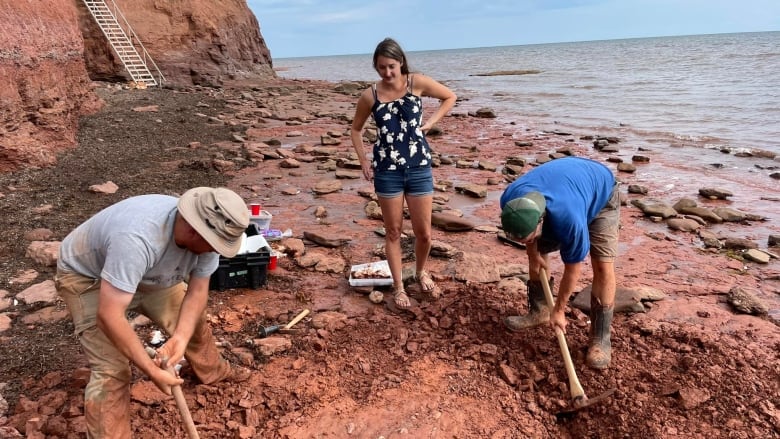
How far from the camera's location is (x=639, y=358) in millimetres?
3418

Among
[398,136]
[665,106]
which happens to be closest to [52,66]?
[398,136]

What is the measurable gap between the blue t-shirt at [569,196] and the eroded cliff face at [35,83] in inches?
263

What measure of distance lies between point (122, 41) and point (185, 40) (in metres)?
3.02

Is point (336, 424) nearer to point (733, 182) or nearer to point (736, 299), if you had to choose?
point (736, 299)

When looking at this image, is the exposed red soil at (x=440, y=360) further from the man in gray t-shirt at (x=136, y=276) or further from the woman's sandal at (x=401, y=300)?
the man in gray t-shirt at (x=136, y=276)

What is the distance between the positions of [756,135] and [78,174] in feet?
43.7

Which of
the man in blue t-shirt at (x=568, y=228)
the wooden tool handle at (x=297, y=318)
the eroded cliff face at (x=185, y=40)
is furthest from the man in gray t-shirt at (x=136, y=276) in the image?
the eroded cliff face at (x=185, y=40)

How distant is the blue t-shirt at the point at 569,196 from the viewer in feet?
8.87

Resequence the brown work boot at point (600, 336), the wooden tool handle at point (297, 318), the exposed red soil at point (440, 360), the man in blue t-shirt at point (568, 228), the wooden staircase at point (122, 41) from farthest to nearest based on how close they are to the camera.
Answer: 1. the wooden staircase at point (122, 41)
2. the wooden tool handle at point (297, 318)
3. the brown work boot at point (600, 336)
4. the exposed red soil at point (440, 360)
5. the man in blue t-shirt at point (568, 228)

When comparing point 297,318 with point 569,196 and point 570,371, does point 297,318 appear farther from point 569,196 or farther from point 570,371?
point 569,196

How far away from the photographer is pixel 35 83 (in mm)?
7574

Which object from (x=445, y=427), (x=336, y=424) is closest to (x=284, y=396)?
(x=336, y=424)

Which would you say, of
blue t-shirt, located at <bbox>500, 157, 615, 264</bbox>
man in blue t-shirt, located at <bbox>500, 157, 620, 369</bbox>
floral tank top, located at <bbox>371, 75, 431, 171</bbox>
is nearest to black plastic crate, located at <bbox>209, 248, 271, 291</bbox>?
floral tank top, located at <bbox>371, 75, 431, 171</bbox>

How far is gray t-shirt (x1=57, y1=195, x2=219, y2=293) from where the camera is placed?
7.04 feet
